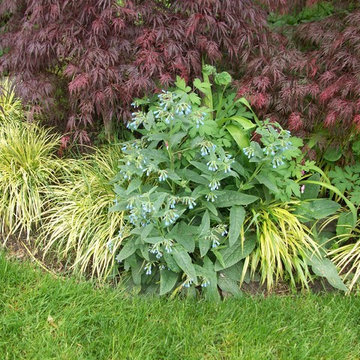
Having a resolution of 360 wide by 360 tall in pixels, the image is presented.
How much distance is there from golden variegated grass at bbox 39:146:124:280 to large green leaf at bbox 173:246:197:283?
1.52ft

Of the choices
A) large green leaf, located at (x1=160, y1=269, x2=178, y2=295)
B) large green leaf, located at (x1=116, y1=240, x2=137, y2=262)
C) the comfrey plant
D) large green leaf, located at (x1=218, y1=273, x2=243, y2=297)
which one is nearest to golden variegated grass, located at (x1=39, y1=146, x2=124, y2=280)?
large green leaf, located at (x1=116, y1=240, x2=137, y2=262)

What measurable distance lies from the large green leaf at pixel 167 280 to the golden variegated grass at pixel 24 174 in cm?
113

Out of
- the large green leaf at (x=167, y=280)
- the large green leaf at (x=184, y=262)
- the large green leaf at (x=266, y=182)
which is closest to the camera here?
the large green leaf at (x=184, y=262)

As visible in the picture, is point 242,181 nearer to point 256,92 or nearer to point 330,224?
point 256,92

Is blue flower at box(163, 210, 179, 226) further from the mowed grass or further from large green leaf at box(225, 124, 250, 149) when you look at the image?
large green leaf at box(225, 124, 250, 149)

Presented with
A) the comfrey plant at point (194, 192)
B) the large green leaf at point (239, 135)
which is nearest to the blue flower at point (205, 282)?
the comfrey plant at point (194, 192)

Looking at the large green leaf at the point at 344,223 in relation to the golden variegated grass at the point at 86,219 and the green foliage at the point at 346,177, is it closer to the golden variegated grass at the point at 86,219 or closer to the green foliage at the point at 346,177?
the green foliage at the point at 346,177

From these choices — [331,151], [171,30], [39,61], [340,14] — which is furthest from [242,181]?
[39,61]

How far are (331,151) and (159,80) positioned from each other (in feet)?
4.77

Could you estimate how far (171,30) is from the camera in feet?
10.3

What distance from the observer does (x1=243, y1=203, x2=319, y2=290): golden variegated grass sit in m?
2.97

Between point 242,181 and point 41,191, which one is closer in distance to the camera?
point 242,181

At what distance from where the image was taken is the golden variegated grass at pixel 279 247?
297 centimetres

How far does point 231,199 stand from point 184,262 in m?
0.57
